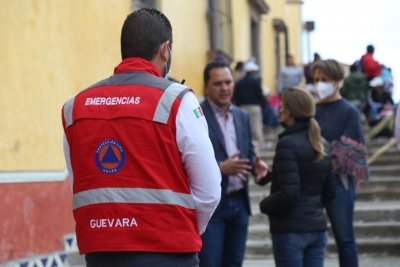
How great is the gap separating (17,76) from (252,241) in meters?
3.66

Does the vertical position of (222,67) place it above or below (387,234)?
above

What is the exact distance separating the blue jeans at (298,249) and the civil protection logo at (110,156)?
2279 millimetres

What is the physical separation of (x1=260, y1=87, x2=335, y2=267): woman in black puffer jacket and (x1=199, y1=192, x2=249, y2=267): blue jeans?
16.1 inches

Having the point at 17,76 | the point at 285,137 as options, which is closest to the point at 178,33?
the point at 17,76

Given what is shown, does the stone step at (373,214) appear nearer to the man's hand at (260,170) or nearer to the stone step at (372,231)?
the stone step at (372,231)

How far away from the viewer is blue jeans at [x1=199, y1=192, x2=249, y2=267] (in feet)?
18.3

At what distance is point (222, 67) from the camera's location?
6062mm

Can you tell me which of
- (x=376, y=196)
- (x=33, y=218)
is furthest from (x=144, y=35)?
(x=376, y=196)

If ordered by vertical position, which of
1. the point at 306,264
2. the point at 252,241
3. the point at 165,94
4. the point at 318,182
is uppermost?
the point at 165,94

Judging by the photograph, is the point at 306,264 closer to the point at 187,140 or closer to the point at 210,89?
the point at 210,89

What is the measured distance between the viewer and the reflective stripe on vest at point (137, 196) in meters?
3.18

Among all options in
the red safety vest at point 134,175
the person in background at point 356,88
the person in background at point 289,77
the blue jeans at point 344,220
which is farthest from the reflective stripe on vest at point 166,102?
the person in background at point 289,77

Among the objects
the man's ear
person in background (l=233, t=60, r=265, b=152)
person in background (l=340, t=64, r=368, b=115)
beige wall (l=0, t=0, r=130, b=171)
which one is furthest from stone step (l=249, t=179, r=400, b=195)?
the man's ear

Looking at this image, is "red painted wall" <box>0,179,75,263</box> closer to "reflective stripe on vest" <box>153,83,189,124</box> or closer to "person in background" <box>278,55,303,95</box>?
"reflective stripe on vest" <box>153,83,189,124</box>
